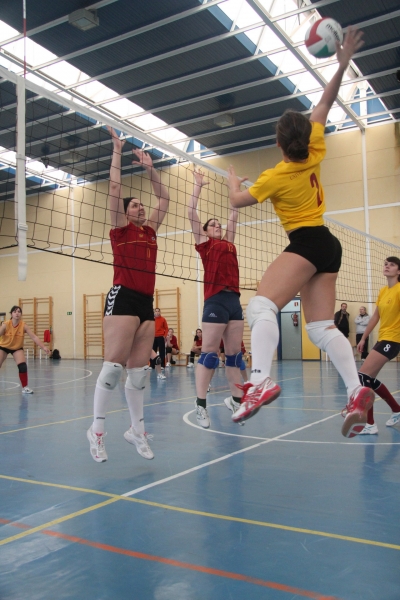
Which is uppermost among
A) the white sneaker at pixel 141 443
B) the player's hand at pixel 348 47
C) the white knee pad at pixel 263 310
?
the player's hand at pixel 348 47

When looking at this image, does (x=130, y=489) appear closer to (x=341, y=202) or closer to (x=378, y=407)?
(x=378, y=407)

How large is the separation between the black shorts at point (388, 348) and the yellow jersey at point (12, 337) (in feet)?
20.8

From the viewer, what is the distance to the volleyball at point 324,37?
3168 millimetres

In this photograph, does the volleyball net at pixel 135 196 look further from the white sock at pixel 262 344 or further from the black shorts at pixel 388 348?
the white sock at pixel 262 344

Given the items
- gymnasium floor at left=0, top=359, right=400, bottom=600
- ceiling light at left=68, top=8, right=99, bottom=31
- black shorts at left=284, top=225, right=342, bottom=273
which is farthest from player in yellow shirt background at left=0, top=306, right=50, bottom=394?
black shorts at left=284, top=225, right=342, bottom=273

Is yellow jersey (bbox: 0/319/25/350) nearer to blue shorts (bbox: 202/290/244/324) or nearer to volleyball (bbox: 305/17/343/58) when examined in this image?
blue shorts (bbox: 202/290/244/324)

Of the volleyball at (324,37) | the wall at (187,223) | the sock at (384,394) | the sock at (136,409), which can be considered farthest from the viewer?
the wall at (187,223)

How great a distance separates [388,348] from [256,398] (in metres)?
3.29

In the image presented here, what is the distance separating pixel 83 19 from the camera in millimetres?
11008

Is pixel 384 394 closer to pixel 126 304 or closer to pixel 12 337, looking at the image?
pixel 126 304

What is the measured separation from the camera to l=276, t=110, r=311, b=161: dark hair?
256 cm

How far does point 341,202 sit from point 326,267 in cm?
1582

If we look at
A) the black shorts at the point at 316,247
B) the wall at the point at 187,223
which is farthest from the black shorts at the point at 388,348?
the wall at the point at 187,223

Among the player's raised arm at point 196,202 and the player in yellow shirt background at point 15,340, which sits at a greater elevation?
the player's raised arm at point 196,202
